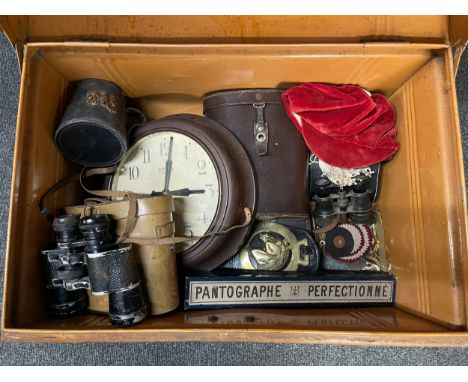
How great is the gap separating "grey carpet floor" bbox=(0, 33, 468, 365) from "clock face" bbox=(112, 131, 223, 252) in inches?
24.4

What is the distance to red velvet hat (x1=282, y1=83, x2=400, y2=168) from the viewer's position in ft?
4.42

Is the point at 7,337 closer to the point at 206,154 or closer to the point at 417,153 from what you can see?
the point at 206,154

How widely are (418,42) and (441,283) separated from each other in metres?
0.70

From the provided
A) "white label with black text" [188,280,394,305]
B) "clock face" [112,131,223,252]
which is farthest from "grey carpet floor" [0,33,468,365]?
"clock face" [112,131,223,252]

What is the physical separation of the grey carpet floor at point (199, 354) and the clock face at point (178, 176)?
0.62 m

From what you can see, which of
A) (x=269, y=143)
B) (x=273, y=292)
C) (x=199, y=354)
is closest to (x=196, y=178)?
(x=269, y=143)

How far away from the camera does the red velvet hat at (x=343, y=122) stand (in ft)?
4.42

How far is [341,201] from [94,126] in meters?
0.88

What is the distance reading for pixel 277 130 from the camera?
1.41 metres

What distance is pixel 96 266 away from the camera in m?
1.04

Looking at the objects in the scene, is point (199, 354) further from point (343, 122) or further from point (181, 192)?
point (343, 122)

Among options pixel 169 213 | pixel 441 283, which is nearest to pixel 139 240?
pixel 169 213

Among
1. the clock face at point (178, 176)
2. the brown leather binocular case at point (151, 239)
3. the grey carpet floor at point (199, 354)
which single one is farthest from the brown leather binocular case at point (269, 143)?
the grey carpet floor at point (199, 354)

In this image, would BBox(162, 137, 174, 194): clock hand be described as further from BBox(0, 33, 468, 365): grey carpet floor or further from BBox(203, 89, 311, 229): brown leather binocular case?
BBox(0, 33, 468, 365): grey carpet floor
